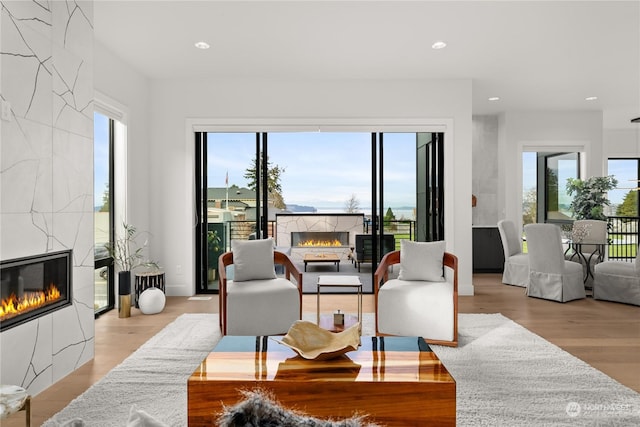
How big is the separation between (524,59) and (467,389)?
374 cm

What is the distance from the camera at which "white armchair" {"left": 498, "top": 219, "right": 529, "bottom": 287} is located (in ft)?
18.5

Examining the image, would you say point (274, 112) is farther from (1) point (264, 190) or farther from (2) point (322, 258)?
(2) point (322, 258)

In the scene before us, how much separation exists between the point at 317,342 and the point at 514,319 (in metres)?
2.79

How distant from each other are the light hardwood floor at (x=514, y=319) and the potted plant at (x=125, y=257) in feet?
0.78

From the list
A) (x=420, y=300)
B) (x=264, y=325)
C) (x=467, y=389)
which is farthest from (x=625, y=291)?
(x=264, y=325)

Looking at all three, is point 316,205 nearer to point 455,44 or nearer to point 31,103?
point 455,44

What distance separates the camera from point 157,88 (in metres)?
5.11

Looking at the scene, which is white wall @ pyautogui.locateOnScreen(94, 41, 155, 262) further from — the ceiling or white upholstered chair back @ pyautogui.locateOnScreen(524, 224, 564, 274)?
white upholstered chair back @ pyautogui.locateOnScreen(524, 224, 564, 274)

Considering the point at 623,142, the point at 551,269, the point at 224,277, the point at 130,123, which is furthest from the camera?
the point at 623,142

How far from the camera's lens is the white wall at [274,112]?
5098 millimetres

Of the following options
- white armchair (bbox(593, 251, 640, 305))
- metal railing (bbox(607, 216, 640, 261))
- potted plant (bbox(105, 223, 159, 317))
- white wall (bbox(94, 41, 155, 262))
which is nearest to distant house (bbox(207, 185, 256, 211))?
white wall (bbox(94, 41, 155, 262))

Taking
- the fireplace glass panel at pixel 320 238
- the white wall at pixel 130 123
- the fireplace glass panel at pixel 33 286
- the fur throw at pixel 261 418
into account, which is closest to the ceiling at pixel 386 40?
the white wall at pixel 130 123

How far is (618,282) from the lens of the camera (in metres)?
4.72

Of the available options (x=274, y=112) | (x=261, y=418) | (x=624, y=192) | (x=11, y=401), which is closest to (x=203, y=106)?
(x=274, y=112)
